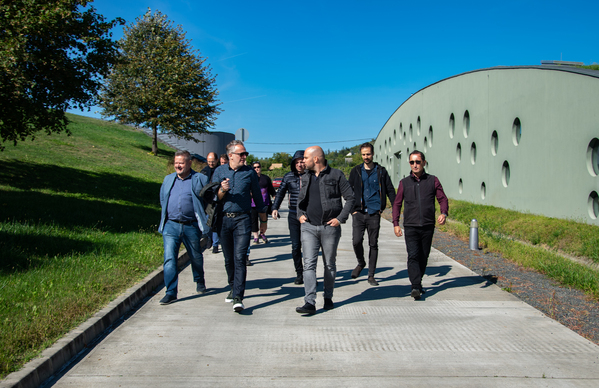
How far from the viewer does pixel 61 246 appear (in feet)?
26.2

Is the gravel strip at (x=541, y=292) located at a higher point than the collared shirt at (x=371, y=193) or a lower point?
lower

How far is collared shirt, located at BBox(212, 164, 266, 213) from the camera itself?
18.6 feet

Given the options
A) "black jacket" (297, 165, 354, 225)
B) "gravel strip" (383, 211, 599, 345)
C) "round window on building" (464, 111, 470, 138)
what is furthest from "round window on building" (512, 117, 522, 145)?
"black jacket" (297, 165, 354, 225)

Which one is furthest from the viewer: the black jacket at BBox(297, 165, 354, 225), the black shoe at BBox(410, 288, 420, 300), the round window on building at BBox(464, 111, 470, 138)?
the round window on building at BBox(464, 111, 470, 138)

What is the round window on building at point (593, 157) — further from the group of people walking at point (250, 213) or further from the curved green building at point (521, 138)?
the group of people walking at point (250, 213)

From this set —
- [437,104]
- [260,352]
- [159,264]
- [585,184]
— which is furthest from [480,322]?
[437,104]

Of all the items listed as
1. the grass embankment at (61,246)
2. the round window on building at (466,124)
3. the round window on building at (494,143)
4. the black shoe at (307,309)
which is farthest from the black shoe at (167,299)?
the round window on building at (466,124)

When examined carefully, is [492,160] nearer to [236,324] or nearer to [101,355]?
[236,324]

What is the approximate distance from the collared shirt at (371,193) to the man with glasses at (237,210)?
76.8 inches

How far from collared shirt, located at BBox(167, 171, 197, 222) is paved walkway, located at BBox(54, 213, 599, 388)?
3.61 feet

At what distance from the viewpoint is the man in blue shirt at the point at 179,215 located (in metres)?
5.92

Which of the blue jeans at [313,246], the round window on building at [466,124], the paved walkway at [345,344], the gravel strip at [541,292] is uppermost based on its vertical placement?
the round window on building at [466,124]

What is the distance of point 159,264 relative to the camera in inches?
306

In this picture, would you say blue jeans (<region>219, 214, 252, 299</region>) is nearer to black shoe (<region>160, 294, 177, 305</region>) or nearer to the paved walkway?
the paved walkway
